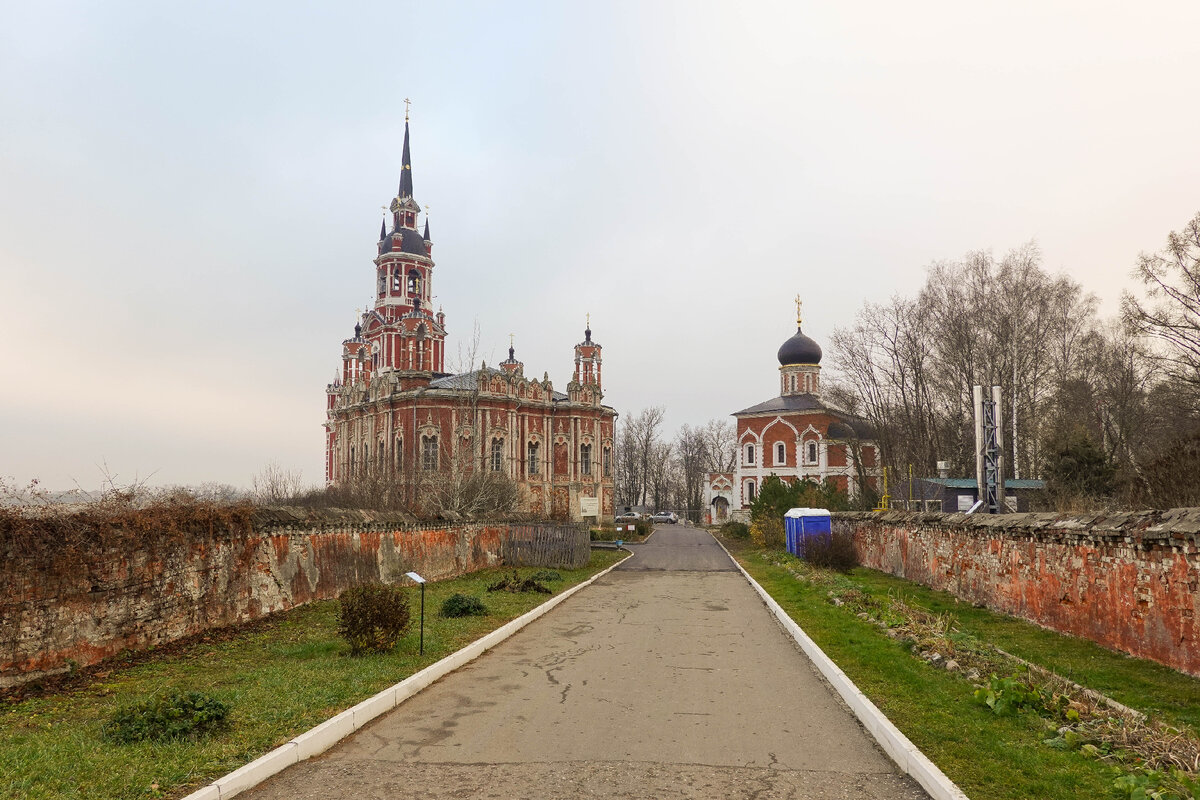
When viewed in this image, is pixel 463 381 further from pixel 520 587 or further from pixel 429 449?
pixel 520 587

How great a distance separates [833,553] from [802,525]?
24.1 feet

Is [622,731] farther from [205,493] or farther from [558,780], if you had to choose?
[205,493]

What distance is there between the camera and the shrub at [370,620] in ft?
31.8

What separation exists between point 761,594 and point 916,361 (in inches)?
1001

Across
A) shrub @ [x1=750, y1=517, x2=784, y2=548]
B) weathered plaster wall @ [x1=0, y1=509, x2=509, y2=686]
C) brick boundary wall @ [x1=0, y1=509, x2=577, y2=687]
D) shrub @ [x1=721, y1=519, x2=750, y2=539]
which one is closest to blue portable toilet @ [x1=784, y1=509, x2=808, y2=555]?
shrub @ [x1=750, y1=517, x2=784, y2=548]

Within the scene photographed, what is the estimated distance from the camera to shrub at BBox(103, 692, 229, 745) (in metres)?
6.02

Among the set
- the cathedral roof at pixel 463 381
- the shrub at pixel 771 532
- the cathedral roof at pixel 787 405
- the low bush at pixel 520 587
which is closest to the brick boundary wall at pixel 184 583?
the low bush at pixel 520 587

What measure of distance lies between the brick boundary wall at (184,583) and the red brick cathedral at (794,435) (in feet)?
158

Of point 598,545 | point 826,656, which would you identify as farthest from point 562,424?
point 826,656

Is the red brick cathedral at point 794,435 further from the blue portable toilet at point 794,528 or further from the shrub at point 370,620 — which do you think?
A: the shrub at point 370,620

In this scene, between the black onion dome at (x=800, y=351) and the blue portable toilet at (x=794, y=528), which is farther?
the black onion dome at (x=800, y=351)

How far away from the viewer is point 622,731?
268 inches

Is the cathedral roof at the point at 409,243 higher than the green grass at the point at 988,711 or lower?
higher

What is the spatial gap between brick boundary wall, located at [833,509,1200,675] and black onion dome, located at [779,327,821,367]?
50383 mm
